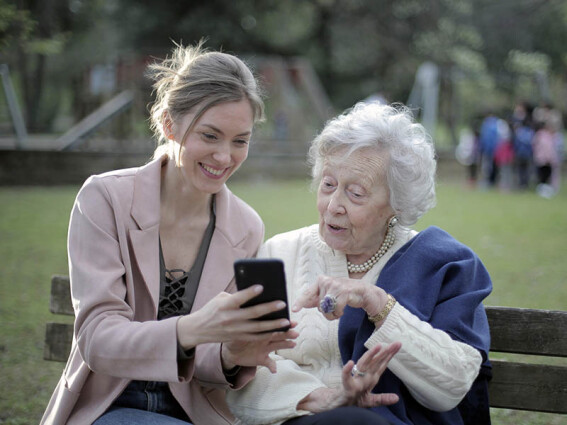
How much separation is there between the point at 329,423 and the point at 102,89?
66.5 feet

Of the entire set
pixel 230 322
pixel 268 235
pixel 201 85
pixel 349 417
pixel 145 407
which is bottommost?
pixel 268 235

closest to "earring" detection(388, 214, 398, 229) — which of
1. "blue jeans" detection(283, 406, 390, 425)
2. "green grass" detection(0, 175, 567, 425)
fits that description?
"blue jeans" detection(283, 406, 390, 425)

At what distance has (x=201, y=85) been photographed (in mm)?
3066

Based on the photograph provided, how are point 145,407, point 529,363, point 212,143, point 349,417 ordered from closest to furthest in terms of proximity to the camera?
point 349,417, point 145,407, point 212,143, point 529,363

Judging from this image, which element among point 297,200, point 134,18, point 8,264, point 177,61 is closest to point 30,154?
point 297,200

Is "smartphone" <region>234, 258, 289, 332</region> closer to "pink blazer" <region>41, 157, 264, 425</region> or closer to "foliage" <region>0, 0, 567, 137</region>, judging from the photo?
"pink blazer" <region>41, 157, 264, 425</region>

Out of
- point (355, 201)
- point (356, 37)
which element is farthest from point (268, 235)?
point (356, 37)

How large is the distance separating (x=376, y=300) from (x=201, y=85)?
1119mm

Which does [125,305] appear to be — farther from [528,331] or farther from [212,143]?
[528,331]

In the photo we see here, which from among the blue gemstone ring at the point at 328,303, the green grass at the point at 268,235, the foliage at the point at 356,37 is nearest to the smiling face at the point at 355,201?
the blue gemstone ring at the point at 328,303

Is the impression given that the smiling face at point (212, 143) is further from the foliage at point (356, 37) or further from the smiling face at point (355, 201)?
the foliage at point (356, 37)

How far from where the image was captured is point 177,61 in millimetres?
3279

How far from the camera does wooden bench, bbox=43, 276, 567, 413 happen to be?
3.26m

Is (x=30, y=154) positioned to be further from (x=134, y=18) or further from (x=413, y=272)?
(x=134, y=18)
